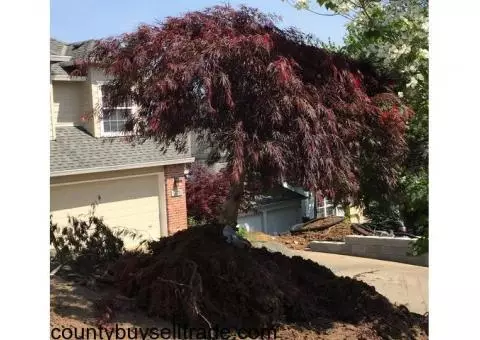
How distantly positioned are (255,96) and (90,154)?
272 inches

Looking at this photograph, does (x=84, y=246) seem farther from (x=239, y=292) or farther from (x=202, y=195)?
(x=202, y=195)

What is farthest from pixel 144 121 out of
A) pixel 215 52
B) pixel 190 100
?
pixel 215 52

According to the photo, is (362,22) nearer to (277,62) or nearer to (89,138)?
(277,62)

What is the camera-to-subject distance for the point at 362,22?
4.66m

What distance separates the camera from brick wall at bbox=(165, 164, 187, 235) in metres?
11.1

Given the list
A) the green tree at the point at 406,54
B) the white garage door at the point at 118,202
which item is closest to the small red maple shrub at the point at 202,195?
the white garage door at the point at 118,202

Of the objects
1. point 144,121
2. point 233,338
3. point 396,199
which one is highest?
point 144,121

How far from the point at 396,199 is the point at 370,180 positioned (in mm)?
324

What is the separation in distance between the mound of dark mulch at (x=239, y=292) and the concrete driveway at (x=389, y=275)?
1.46m

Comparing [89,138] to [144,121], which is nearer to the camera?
[144,121]

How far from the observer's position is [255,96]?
3949 mm

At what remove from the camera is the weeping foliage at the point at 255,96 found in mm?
3803

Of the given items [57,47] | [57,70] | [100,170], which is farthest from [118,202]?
[57,47]

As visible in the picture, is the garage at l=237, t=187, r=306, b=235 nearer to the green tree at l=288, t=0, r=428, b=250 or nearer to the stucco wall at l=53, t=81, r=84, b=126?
the stucco wall at l=53, t=81, r=84, b=126
